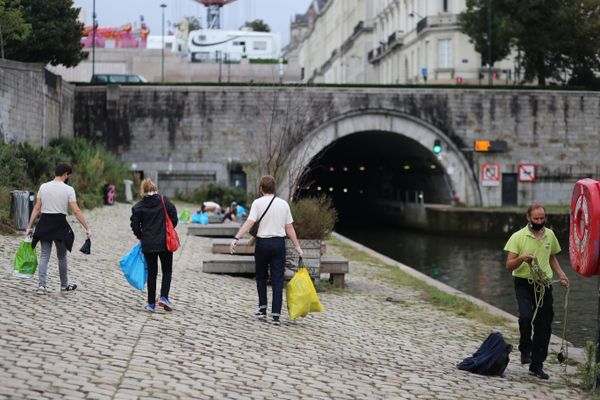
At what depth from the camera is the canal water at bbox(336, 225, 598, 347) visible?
17.9 metres

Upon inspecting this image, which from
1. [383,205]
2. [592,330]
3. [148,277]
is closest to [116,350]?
[148,277]

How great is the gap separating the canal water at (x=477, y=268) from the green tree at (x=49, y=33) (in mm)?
13463

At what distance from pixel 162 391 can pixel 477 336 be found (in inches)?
234

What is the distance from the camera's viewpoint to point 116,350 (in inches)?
355

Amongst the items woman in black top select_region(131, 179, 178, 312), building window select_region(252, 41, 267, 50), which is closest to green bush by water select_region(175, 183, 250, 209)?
woman in black top select_region(131, 179, 178, 312)

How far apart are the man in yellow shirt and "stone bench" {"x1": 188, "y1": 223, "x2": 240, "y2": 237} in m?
14.2

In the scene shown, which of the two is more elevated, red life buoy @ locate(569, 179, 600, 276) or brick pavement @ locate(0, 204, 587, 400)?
red life buoy @ locate(569, 179, 600, 276)

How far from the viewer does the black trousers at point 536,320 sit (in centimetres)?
989

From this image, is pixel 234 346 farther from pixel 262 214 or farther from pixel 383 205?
pixel 383 205

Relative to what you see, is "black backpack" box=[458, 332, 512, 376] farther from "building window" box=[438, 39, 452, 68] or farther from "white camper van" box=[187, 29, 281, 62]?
"white camper van" box=[187, 29, 281, 62]

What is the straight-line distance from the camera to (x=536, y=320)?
32.6 feet

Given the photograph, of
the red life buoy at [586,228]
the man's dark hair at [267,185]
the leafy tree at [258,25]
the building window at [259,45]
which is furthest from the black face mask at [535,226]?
the leafy tree at [258,25]

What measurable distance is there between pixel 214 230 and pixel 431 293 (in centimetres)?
809

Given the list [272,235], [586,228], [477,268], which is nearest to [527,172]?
[477,268]
